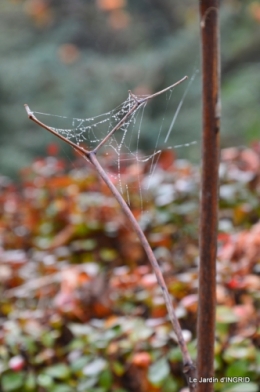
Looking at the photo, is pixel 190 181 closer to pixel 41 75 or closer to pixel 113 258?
pixel 113 258

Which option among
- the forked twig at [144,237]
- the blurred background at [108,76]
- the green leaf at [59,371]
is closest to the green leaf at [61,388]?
the green leaf at [59,371]

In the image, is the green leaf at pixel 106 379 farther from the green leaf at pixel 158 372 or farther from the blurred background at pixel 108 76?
the blurred background at pixel 108 76

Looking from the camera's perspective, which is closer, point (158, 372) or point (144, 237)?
point (144, 237)

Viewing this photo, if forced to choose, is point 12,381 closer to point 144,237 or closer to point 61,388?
point 61,388

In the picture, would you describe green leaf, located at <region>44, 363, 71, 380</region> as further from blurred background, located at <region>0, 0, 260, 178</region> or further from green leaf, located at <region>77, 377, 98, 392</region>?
blurred background, located at <region>0, 0, 260, 178</region>

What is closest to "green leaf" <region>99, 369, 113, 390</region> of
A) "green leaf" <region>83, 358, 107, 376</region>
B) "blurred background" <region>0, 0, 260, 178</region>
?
"green leaf" <region>83, 358, 107, 376</region>

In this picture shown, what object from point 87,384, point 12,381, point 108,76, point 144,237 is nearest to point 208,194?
point 144,237

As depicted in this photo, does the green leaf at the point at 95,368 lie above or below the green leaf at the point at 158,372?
above
